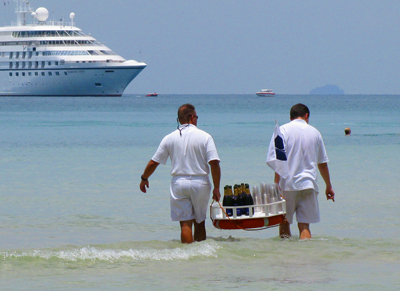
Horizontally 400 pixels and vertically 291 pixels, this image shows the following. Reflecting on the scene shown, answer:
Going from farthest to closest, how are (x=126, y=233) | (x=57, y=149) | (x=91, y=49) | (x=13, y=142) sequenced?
(x=91, y=49), (x=13, y=142), (x=57, y=149), (x=126, y=233)

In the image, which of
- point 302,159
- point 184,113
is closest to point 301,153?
point 302,159

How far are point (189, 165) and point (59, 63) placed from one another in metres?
83.4

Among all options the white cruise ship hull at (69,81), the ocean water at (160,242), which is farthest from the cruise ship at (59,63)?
the ocean water at (160,242)

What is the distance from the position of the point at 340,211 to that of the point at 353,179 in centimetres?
412

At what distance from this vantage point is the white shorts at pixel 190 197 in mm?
5918

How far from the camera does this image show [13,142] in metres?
24.2

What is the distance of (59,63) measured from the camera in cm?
8675

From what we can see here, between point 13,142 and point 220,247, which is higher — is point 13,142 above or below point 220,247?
above

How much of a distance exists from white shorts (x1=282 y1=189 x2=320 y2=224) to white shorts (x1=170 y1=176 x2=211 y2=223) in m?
0.79

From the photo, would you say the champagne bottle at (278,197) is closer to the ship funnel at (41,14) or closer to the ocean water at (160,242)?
the ocean water at (160,242)

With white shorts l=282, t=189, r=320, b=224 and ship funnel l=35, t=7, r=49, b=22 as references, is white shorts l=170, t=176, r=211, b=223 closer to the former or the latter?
white shorts l=282, t=189, r=320, b=224

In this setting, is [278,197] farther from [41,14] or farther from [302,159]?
[41,14]

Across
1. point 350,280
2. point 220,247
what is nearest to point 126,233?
point 220,247

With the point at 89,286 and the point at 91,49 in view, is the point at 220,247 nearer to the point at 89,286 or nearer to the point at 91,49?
the point at 89,286
